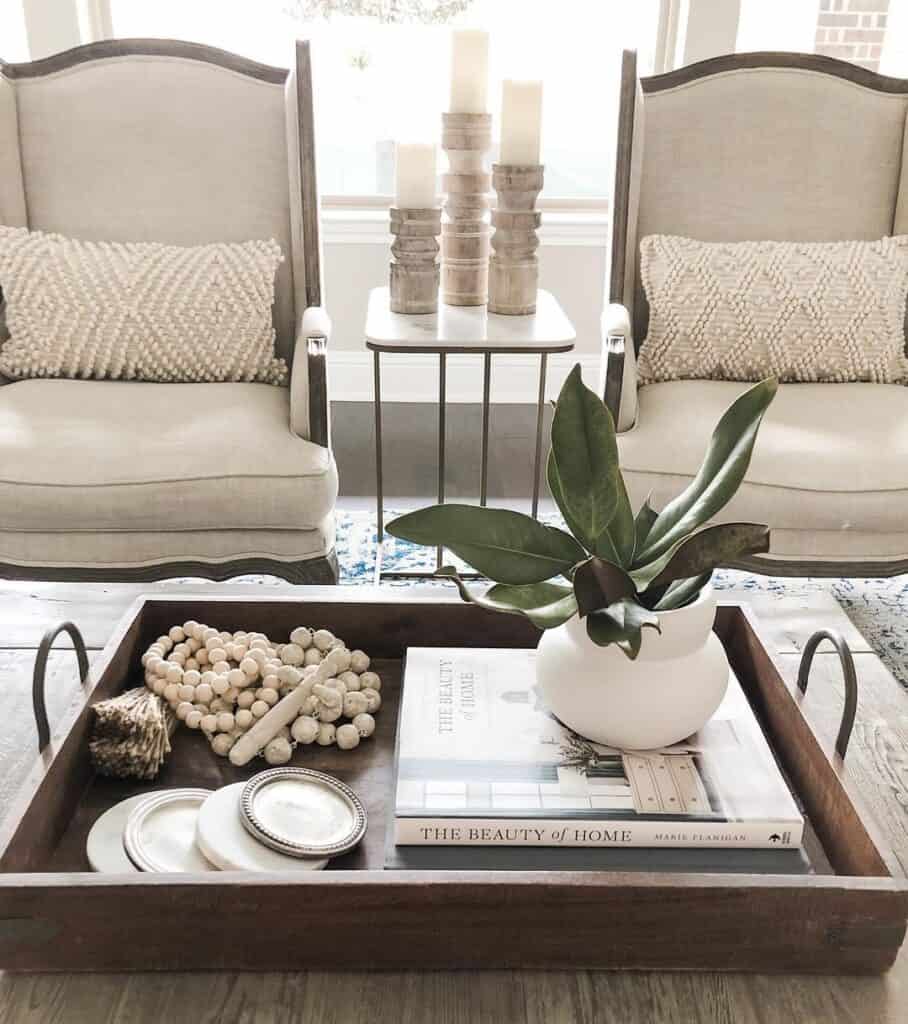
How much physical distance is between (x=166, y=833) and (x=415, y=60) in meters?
2.91

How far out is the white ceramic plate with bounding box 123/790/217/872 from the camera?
0.89 metres

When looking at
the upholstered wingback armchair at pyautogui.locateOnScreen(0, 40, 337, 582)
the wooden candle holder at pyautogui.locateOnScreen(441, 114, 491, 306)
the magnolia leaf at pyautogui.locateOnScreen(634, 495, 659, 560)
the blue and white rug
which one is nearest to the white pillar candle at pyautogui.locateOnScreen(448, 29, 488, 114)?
the wooden candle holder at pyautogui.locateOnScreen(441, 114, 491, 306)

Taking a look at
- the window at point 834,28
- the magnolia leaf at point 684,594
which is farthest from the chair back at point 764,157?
the magnolia leaf at point 684,594

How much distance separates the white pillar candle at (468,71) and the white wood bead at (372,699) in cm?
134

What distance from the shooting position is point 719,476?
3.10 ft

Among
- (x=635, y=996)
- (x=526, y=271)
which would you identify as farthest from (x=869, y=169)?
(x=635, y=996)

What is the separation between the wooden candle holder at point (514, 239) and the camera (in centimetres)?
212

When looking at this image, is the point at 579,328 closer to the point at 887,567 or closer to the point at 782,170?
the point at 782,170

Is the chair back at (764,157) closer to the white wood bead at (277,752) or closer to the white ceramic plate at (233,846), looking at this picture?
the white wood bead at (277,752)

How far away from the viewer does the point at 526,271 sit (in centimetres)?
218

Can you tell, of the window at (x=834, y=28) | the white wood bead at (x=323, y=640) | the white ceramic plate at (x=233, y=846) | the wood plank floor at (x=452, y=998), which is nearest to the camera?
the wood plank floor at (x=452, y=998)

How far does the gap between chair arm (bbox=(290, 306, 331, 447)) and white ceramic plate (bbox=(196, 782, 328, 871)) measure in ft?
3.53

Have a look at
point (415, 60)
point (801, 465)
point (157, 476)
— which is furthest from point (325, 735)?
point (415, 60)

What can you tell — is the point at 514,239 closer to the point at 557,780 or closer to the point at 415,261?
the point at 415,261
